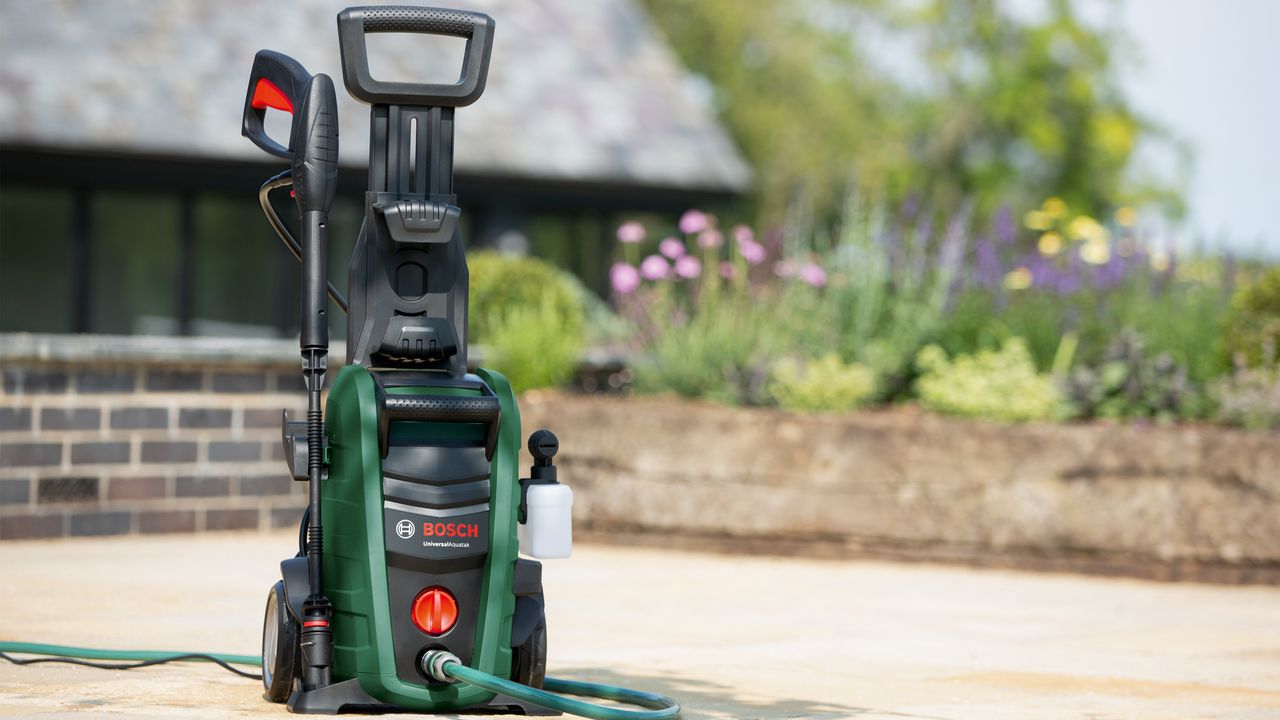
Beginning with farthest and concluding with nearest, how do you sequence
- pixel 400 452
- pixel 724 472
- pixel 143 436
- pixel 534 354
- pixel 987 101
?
pixel 987 101, pixel 534 354, pixel 143 436, pixel 724 472, pixel 400 452

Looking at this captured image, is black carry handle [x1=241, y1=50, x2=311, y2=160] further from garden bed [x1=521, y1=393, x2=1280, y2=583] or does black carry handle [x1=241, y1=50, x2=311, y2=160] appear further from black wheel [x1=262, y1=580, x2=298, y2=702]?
garden bed [x1=521, y1=393, x2=1280, y2=583]

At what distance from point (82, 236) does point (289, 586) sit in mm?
12550

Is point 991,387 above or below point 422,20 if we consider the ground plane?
below

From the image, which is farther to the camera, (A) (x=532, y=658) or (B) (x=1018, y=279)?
(B) (x=1018, y=279)

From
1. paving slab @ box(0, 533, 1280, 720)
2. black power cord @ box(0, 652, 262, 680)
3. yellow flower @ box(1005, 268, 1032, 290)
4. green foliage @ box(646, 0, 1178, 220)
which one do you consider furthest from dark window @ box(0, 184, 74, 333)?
green foliage @ box(646, 0, 1178, 220)

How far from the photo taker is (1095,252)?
44.0 ft

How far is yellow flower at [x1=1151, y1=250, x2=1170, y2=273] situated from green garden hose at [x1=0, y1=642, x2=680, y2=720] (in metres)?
7.46

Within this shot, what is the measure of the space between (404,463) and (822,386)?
580 cm

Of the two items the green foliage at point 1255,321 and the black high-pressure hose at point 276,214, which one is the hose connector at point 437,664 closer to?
the black high-pressure hose at point 276,214

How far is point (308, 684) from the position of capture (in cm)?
Answer: 465

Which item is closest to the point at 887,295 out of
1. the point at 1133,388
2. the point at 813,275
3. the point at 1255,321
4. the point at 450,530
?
the point at 813,275

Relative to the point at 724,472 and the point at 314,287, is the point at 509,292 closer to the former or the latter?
the point at 724,472

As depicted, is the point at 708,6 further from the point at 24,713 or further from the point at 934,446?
the point at 24,713

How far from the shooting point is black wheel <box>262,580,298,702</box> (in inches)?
187
